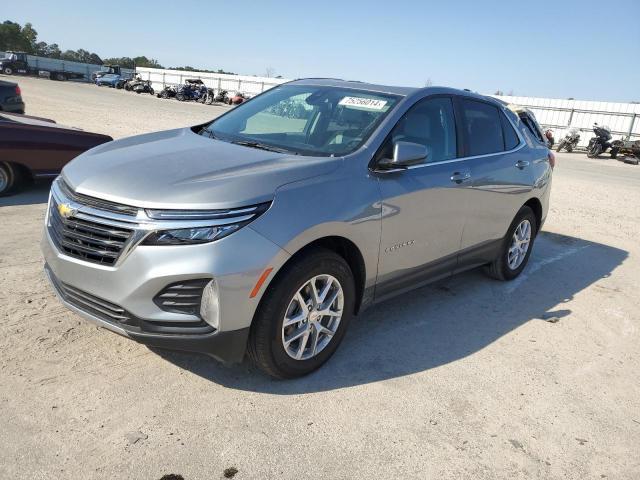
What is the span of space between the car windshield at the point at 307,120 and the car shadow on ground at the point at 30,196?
12.1 ft

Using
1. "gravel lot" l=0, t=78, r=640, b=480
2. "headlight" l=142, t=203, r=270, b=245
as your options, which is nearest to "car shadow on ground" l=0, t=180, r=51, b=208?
"gravel lot" l=0, t=78, r=640, b=480

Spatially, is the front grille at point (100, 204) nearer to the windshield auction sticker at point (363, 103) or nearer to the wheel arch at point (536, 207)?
the windshield auction sticker at point (363, 103)

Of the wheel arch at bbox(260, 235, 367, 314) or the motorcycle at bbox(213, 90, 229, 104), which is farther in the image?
the motorcycle at bbox(213, 90, 229, 104)

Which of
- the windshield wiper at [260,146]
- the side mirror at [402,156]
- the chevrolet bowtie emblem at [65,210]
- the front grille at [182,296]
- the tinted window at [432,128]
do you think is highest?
the tinted window at [432,128]

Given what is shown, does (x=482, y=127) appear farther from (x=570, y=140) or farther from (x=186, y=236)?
(x=570, y=140)

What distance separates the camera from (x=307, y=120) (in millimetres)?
4223

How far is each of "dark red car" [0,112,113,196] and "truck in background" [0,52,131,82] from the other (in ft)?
168

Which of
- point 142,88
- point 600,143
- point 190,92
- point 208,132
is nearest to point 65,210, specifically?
point 208,132

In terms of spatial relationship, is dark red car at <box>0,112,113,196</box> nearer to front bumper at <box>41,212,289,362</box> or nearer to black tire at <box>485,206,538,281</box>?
front bumper at <box>41,212,289,362</box>

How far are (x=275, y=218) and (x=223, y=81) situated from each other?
53.8 metres

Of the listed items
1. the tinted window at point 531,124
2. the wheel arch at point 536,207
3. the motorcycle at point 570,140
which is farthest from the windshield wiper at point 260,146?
the motorcycle at point 570,140

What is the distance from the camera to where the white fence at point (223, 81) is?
5059 centimetres

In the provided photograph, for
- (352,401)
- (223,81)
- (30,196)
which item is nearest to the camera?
(352,401)

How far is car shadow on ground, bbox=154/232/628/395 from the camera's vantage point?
3.51 meters
